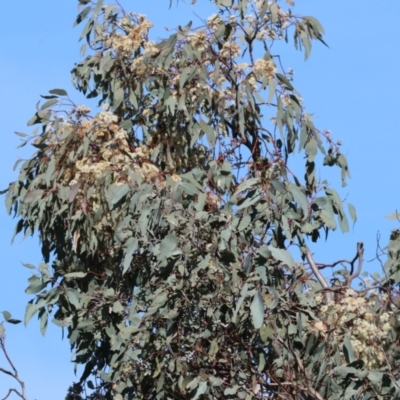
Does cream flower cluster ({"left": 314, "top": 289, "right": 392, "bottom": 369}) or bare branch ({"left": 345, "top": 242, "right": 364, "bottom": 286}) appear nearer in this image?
cream flower cluster ({"left": 314, "top": 289, "right": 392, "bottom": 369})

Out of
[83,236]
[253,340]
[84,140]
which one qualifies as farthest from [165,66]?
[253,340]

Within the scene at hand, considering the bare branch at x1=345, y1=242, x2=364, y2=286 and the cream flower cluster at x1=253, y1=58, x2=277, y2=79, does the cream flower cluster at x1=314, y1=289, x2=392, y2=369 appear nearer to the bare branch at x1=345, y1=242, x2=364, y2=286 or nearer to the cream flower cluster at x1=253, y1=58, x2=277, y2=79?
the bare branch at x1=345, y1=242, x2=364, y2=286

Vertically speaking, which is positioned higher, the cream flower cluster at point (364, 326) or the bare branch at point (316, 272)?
the bare branch at point (316, 272)

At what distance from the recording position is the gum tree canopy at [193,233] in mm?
4945

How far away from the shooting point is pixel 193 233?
5.05 metres

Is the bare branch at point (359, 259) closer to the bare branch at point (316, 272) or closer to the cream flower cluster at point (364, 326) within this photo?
the bare branch at point (316, 272)

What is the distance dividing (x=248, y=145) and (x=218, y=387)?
1.47 metres

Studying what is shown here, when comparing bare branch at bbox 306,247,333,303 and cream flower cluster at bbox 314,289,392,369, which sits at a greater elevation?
bare branch at bbox 306,247,333,303

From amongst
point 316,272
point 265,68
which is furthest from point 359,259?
point 265,68

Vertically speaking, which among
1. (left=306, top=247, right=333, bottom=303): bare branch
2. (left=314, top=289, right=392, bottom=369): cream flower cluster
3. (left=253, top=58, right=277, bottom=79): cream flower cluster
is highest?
(left=253, top=58, right=277, bottom=79): cream flower cluster

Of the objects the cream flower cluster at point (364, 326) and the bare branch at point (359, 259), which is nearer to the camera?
the cream flower cluster at point (364, 326)

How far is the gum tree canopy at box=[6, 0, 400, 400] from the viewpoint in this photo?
4945mm

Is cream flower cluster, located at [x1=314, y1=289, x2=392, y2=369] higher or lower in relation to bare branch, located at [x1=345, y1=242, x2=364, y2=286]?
lower

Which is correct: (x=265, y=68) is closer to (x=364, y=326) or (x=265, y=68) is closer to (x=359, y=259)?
(x=359, y=259)
